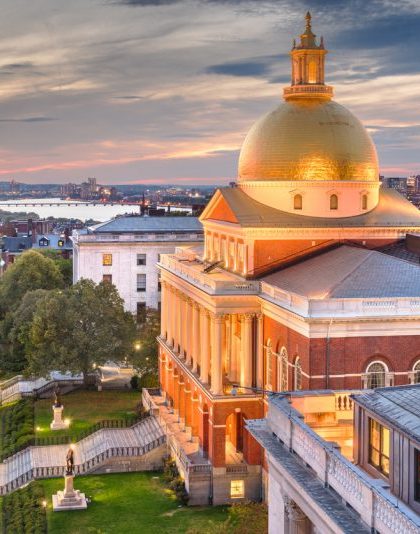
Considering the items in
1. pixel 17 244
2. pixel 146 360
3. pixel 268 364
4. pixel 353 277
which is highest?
pixel 353 277

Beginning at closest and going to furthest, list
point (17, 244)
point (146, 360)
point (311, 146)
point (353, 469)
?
point (353, 469) < point (311, 146) < point (146, 360) < point (17, 244)

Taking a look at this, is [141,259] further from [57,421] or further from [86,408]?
[57,421]

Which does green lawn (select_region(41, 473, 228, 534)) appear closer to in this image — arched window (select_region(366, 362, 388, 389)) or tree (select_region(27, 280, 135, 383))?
arched window (select_region(366, 362, 388, 389))

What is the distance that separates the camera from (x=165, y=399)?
65.2 meters

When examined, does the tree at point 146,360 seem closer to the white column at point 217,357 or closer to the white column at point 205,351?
the white column at point 205,351

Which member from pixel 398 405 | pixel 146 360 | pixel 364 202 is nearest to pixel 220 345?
pixel 364 202

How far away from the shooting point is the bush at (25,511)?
→ 4338 centimetres

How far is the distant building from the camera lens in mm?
18031

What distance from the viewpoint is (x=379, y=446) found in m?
20.7

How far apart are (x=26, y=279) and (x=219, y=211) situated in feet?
134

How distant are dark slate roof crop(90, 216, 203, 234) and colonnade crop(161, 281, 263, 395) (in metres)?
34.9

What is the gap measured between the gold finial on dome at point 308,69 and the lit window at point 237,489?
2507cm

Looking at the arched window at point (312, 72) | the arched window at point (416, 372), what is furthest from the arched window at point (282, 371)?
the arched window at point (312, 72)

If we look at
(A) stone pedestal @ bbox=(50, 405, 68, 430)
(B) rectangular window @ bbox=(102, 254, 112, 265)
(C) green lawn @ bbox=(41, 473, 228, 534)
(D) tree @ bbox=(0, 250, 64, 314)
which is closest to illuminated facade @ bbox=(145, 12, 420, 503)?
(C) green lawn @ bbox=(41, 473, 228, 534)
